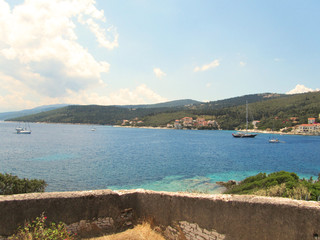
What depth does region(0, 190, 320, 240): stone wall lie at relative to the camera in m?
3.73

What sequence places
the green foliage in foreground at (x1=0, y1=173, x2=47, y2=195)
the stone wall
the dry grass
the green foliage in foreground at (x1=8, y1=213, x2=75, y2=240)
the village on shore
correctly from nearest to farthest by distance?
1. the stone wall
2. the green foliage in foreground at (x1=8, y1=213, x2=75, y2=240)
3. the dry grass
4. the green foliage in foreground at (x1=0, y1=173, x2=47, y2=195)
5. the village on shore

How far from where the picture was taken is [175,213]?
16.5ft

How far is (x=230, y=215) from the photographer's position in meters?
4.23

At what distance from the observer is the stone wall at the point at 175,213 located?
373 centimetres

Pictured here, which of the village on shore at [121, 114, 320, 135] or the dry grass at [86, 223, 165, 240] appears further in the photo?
the village on shore at [121, 114, 320, 135]

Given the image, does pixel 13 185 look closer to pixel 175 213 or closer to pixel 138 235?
pixel 138 235

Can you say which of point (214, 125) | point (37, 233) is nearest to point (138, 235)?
point (37, 233)

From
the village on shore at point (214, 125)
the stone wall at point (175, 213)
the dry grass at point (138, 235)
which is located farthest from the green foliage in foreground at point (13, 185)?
the village on shore at point (214, 125)

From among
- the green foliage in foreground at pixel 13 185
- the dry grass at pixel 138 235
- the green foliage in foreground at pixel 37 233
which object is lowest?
the green foliage in foreground at pixel 13 185

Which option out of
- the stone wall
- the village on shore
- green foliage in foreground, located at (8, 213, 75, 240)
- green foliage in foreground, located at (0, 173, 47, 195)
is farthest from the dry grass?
the village on shore

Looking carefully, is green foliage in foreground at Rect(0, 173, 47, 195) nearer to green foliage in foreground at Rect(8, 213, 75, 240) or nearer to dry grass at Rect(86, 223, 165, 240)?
green foliage in foreground at Rect(8, 213, 75, 240)

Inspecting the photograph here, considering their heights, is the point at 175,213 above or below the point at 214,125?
above

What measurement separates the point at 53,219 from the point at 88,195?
2.87 feet

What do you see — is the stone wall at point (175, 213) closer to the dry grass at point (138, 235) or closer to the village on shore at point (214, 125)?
the dry grass at point (138, 235)
